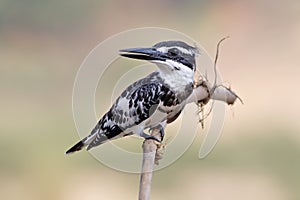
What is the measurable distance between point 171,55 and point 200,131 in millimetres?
1269

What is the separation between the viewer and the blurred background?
2.74 metres

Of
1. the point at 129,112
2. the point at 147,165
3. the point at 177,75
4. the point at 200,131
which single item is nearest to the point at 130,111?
the point at 129,112

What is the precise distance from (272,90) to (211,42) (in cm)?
36

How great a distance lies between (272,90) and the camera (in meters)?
3.21

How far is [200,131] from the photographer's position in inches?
102

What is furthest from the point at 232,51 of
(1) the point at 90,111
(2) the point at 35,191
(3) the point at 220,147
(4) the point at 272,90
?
(1) the point at 90,111

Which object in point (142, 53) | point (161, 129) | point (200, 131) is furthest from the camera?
point (200, 131)

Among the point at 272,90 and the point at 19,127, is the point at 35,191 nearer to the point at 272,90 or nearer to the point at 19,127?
the point at 19,127

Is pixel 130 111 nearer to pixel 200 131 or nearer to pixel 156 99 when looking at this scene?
pixel 156 99

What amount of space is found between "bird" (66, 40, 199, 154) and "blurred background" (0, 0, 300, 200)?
0.96 metres

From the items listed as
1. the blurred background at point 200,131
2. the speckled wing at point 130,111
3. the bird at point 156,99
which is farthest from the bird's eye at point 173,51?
the blurred background at point 200,131

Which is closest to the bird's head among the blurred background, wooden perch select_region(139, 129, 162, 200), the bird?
the bird

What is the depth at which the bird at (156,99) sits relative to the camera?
1342 mm

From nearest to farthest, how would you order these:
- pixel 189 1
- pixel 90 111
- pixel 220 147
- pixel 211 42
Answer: pixel 90 111, pixel 220 147, pixel 211 42, pixel 189 1
